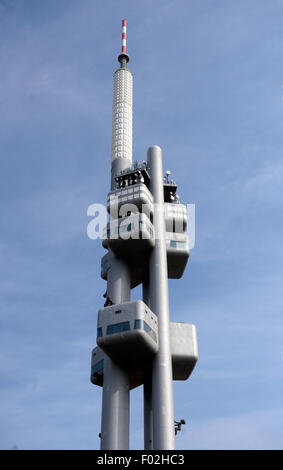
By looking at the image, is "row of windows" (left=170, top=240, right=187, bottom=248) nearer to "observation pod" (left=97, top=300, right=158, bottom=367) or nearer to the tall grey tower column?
the tall grey tower column

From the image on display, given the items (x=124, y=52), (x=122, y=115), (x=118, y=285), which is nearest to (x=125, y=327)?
(x=118, y=285)

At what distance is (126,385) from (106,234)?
23.8 metres

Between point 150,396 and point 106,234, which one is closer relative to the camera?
point 150,396

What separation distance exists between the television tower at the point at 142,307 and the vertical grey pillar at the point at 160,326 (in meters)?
0.12

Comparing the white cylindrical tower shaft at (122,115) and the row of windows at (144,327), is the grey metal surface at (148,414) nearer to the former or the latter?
the row of windows at (144,327)

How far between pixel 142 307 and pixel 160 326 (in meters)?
5.59

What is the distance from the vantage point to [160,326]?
6881 cm

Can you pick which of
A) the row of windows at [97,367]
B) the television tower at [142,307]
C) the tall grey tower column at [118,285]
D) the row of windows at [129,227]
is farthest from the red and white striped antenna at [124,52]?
the row of windows at [97,367]

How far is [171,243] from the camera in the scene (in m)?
78.6

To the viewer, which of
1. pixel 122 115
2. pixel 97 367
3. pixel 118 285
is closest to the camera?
pixel 97 367

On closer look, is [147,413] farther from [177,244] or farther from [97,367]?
[177,244]
